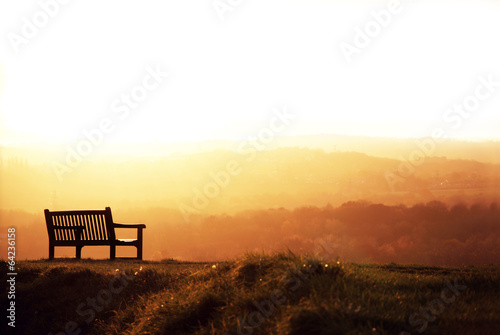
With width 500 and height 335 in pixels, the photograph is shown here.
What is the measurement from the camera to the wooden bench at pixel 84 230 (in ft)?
42.2

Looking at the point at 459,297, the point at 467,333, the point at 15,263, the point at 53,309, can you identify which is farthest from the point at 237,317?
the point at 15,263

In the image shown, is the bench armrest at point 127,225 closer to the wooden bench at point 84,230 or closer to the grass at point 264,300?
the wooden bench at point 84,230

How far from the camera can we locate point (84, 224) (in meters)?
13.1

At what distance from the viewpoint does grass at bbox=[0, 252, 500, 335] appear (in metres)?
6.30

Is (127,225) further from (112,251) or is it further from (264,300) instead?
(264,300)

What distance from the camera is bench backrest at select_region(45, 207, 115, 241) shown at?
12.8 meters

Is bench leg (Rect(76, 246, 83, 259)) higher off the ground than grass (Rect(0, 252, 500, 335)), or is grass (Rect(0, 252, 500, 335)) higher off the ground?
grass (Rect(0, 252, 500, 335))

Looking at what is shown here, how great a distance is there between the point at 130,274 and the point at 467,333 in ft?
18.5

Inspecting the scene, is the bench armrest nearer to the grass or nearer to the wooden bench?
the wooden bench

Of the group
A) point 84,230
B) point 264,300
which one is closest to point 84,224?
point 84,230

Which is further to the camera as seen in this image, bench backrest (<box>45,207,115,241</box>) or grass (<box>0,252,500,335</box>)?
bench backrest (<box>45,207,115,241</box>)

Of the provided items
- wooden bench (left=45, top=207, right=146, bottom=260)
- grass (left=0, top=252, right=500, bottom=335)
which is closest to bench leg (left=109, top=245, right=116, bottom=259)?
wooden bench (left=45, top=207, right=146, bottom=260)

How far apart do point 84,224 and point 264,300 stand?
7154 mm

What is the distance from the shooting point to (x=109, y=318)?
880cm
